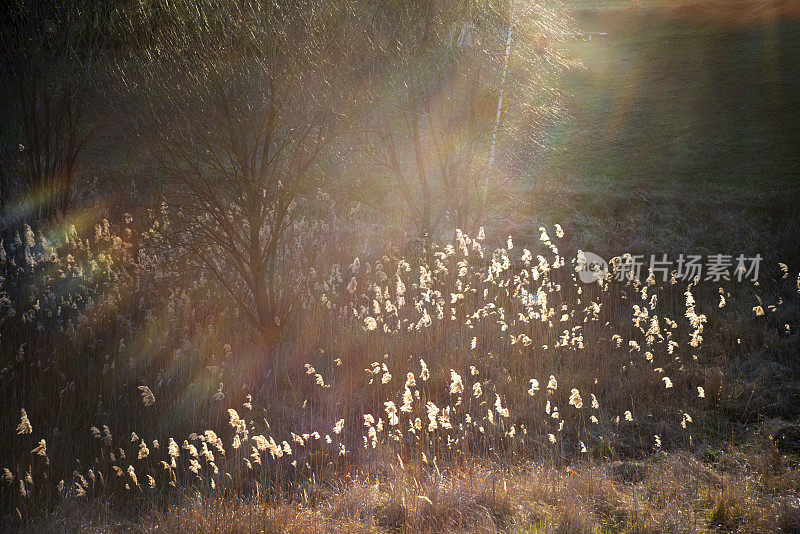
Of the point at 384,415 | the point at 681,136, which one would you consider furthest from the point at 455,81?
the point at 681,136

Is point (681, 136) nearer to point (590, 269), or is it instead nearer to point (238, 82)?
point (590, 269)

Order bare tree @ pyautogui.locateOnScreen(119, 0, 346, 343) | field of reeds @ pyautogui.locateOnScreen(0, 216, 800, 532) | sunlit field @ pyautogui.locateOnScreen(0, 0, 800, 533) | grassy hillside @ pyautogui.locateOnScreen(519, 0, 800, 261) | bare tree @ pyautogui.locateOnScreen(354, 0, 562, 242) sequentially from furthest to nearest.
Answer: grassy hillside @ pyautogui.locateOnScreen(519, 0, 800, 261)
bare tree @ pyautogui.locateOnScreen(354, 0, 562, 242)
bare tree @ pyautogui.locateOnScreen(119, 0, 346, 343)
sunlit field @ pyautogui.locateOnScreen(0, 0, 800, 533)
field of reeds @ pyautogui.locateOnScreen(0, 216, 800, 532)

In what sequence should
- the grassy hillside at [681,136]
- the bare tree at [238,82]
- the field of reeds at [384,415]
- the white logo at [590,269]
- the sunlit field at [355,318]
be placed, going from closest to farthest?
the field of reeds at [384,415] → the sunlit field at [355,318] → the bare tree at [238,82] → the white logo at [590,269] → the grassy hillside at [681,136]

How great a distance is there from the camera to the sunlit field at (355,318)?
141 inches

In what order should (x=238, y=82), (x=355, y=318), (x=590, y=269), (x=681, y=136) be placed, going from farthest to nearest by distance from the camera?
1. (x=681, y=136)
2. (x=590, y=269)
3. (x=355, y=318)
4. (x=238, y=82)

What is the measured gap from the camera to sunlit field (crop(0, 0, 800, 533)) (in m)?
3.57

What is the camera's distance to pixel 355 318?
21.3 feet

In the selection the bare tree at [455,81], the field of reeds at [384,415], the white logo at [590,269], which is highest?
the bare tree at [455,81]

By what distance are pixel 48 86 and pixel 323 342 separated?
6405 mm

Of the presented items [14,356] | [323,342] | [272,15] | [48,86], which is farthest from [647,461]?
[48,86]

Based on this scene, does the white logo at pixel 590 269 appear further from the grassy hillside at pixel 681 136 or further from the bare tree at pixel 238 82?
the bare tree at pixel 238 82

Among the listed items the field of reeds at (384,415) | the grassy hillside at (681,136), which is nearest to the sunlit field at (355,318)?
the field of reeds at (384,415)

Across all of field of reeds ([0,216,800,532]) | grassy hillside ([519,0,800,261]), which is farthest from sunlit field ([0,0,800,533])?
grassy hillside ([519,0,800,261])

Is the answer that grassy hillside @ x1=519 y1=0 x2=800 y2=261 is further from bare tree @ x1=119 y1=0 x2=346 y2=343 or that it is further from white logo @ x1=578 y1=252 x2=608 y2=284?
bare tree @ x1=119 y1=0 x2=346 y2=343
